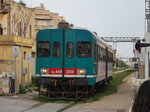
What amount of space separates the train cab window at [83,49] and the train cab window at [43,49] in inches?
53.1

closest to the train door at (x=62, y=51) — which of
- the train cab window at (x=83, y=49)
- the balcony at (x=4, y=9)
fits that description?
the train cab window at (x=83, y=49)

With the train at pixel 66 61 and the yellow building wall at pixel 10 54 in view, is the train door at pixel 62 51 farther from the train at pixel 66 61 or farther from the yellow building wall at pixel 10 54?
the yellow building wall at pixel 10 54

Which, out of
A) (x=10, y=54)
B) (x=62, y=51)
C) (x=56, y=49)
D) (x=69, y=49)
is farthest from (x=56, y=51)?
(x=10, y=54)

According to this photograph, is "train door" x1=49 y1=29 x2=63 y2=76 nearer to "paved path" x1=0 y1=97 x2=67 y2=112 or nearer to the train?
the train

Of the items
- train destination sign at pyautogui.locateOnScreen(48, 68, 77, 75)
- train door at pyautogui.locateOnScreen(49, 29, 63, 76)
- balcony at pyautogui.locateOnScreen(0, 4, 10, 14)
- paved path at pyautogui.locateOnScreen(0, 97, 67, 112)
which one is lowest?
paved path at pyautogui.locateOnScreen(0, 97, 67, 112)

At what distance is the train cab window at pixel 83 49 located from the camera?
1739 centimetres

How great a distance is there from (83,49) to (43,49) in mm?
1766

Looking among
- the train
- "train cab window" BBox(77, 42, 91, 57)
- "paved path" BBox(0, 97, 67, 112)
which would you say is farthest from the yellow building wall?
"paved path" BBox(0, 97, 67, 112)

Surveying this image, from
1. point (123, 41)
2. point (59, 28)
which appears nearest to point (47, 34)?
point (59, 28)

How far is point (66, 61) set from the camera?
56.8 feet

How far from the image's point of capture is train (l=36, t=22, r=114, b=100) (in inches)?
674

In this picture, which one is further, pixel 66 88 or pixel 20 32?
pixel 20 32

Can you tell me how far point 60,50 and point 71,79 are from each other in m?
1.39

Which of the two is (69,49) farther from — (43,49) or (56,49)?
(43,49)
